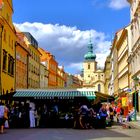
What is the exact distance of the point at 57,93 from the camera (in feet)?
113

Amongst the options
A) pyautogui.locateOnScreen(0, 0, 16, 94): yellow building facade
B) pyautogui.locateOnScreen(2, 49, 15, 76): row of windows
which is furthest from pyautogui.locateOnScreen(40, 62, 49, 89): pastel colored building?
pyautogui.locateOnScreen(2, 49, 15, 76): row of windows

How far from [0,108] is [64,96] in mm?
8913

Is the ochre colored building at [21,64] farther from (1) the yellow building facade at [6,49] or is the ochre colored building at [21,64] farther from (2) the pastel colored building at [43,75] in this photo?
(2) the pastel colored building at [43,75]

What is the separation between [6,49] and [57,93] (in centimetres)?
1704

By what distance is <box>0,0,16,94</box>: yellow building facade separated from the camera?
1844 inches

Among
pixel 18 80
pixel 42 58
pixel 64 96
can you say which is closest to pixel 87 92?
pixel 64 96

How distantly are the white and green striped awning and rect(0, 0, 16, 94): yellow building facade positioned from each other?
12.1m

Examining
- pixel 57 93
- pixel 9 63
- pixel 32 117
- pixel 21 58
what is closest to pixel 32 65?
pixel 21 58

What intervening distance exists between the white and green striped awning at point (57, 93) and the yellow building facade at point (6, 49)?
1207 centimetres

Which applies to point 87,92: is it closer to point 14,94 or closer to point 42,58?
point 14,94

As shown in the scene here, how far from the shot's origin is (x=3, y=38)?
48.0 metres

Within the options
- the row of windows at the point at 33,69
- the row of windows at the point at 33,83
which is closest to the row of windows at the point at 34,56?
the row of windows at the point at 33,69

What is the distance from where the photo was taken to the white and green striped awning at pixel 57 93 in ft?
110

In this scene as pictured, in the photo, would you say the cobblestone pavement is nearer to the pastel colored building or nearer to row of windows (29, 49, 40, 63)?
row of windows (29, 49, 40, 63)
